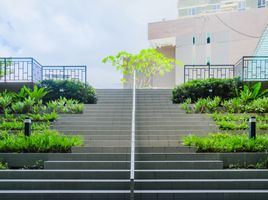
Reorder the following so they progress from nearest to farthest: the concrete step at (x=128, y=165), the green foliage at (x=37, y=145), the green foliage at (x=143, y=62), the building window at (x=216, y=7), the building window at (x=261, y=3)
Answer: the concrete step at (x=128, y=165) → the green foliage at (x=37, y=145) → the green foliage at (x=143, y=62) → the building window at (x=261, y=3) → the building window at (x=216, y=7)

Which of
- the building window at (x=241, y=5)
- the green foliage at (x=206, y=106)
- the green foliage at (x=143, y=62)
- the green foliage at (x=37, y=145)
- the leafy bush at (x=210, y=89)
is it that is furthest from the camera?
the building window at (x=241, y=5)

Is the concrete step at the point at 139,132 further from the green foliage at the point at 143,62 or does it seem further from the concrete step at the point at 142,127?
the green foliage at the point at 143,62

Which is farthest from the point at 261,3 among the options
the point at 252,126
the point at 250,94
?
the point at 252,126

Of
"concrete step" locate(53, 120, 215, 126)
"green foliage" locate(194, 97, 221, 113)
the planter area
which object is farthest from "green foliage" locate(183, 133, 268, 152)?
"green foliage" locate(194, 97, 221, 113)

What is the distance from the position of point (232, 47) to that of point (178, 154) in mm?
15121

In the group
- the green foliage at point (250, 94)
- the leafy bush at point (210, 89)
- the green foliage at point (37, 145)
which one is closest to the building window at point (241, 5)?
the leafy bush at point (210, 89)

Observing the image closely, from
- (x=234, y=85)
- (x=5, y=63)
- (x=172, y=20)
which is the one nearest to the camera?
(x=234, y=85)

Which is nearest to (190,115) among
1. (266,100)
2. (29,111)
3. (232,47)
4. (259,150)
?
(266,100)

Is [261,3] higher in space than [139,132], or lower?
higher

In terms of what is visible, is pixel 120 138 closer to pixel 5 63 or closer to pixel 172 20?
pixel 5 63

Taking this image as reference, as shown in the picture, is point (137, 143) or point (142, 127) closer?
point (137, 143)

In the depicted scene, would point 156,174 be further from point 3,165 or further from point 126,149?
point 3,165

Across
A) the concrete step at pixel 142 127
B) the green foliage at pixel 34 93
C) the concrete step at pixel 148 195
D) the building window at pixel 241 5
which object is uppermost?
the building window at pixel 241 5

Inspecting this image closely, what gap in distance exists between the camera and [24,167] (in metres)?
7.10
